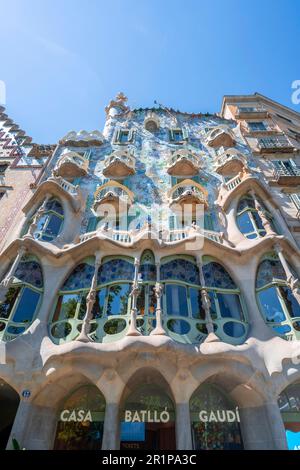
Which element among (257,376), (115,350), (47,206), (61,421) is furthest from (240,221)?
(61,421)

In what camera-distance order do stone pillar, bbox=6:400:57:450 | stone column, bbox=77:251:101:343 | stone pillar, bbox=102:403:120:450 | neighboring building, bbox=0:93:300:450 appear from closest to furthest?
stone pillar, bbox=102:403:120:450
stone pillar, bbox=6:400:57:450
neighboring building, bbox=0:93:300:450
stone column, bbox=77:251:101:343

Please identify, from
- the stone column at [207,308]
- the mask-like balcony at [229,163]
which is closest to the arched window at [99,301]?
the stone column at [207,308]

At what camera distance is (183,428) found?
818cm

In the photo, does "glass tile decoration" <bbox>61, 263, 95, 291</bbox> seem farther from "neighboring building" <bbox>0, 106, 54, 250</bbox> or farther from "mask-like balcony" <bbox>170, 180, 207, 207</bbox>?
"mask-like balcony" <bbox>170, 180, 207, 207</bbox>

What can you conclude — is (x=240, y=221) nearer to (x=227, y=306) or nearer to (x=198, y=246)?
(x=198, y=246)

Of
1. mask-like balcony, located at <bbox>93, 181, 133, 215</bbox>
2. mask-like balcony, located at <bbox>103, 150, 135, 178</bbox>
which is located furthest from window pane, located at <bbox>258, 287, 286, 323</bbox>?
mask-like balcony, located at <bbox>103, 150, 135, 178</bbox>

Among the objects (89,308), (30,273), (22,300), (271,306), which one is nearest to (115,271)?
(89,308)

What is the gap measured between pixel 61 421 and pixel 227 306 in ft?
26.8

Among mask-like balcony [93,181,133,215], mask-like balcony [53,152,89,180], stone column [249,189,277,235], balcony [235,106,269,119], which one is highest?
balcony [235,106,269,119]

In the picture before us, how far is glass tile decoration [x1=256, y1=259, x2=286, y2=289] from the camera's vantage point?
1140 cm

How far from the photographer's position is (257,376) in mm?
8977

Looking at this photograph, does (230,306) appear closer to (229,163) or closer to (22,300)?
(22,300)

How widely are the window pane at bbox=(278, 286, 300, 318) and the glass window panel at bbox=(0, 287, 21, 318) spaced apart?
1175cm

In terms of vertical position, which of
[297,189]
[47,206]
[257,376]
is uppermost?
[297,189]
